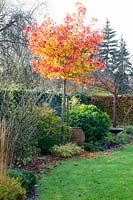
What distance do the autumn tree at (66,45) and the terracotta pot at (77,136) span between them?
5.24 feet

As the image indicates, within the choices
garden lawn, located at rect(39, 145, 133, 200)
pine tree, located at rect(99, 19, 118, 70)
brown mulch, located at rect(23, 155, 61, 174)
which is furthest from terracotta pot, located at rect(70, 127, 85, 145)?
pine tree, located at rect(99, 19, 118, 70)

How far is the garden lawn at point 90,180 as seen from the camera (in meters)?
5.29

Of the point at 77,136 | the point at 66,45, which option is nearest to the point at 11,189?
the point at 66,45

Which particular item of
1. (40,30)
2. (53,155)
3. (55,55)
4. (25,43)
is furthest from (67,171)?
(25,43)

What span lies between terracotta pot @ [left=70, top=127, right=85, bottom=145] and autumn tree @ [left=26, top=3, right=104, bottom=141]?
5.24 feet

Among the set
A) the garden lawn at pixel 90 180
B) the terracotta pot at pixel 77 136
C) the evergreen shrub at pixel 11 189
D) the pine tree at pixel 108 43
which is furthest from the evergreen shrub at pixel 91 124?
the pine tree at pixel 108 43

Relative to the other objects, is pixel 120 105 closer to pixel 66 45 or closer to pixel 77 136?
pixel 77 136

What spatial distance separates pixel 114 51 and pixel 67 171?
23.4 meters

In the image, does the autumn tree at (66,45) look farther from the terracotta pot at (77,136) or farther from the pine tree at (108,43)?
the pine tree at (108,43)

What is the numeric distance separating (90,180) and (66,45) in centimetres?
441

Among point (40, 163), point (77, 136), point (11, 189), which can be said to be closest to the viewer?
point (11, 189)

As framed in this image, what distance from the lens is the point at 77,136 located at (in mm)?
10555

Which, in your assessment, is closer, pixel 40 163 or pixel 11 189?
pixel 11 189

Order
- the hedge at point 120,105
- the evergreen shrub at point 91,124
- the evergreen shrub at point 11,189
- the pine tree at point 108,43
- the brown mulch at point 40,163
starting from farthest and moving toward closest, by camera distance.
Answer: the pine tree at point 108,43, the hedge at point 120,105, the evergreen shrub at point 91,124, the brown mulch at point 40,163, the evergreen shrub at point 11,189
